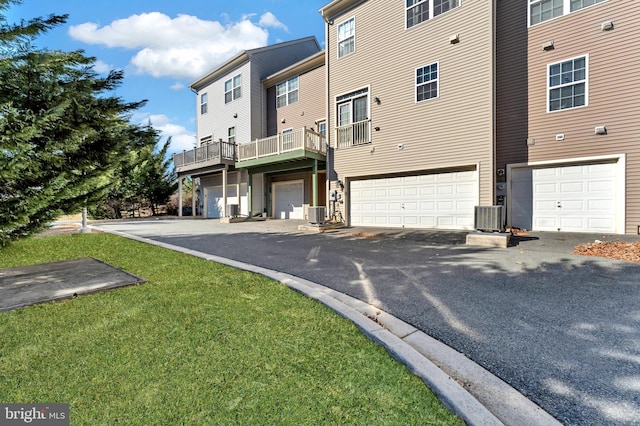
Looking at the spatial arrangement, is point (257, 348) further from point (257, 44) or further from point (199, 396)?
point (257, 44)

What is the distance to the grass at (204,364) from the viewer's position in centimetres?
170

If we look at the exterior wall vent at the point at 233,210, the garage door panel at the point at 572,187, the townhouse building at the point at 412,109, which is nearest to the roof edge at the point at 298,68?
the townhouse building at the point at 412,109

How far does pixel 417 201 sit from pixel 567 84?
5382 mm

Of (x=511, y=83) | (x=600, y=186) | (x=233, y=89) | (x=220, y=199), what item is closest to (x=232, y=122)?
(x=233, y=89)

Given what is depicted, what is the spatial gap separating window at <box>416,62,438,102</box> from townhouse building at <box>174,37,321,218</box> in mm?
8804

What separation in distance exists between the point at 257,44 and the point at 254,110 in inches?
165

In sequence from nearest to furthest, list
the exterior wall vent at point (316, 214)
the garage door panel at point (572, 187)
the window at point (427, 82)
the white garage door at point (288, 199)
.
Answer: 1. the garage door panel at point (572, 187)
2. the window at point (427, 82)
3. the exterior wall vent at point (316, 214)
4. the white garage door at point (288, 199)

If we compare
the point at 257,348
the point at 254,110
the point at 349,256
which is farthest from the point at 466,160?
the point at 254,110

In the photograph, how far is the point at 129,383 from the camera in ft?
6.34

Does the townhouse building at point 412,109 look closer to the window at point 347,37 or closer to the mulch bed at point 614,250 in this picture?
the window at point 347,37

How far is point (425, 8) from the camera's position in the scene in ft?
33.3

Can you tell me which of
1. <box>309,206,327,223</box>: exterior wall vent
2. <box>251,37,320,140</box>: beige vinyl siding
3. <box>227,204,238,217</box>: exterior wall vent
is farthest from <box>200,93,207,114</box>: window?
<box>309,206,327,223</box>: exterior wall vent

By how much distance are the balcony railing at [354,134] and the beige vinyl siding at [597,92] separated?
17.4 feet

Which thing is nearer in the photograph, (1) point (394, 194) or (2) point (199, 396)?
(2) point (199, 396)
